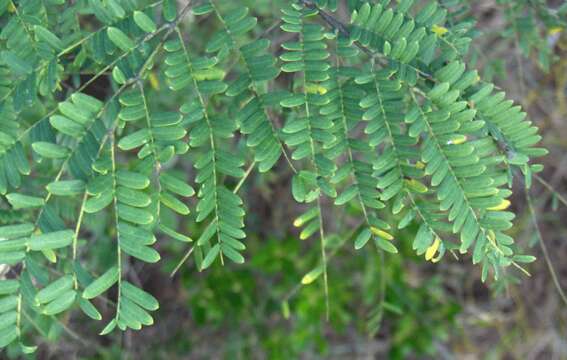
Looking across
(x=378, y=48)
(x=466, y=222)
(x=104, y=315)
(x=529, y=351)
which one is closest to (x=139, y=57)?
(x=378, y=48)

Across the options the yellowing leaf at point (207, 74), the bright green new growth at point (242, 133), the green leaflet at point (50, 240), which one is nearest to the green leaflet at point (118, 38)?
the bright green new growth at point (242, 133)

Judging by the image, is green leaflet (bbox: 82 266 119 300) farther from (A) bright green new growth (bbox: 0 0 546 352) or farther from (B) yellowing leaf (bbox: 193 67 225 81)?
(B) yellowing leaf (bbox: 193 67 225 81)

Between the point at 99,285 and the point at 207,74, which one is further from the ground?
the point at 207,74

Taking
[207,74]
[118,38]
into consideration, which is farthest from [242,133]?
[118,38]

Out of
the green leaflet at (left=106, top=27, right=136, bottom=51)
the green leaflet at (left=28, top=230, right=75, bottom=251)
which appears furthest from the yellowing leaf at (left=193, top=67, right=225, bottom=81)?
the green leaflet at (left=28, top=230, right=75, bottom=251)

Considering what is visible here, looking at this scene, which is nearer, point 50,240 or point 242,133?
point 50,240

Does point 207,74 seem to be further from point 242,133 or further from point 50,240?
point 50,240

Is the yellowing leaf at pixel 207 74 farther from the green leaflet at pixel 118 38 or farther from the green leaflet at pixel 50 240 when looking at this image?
the green leaflet at pixel 50 240

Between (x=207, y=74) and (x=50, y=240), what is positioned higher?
(x=207, y=74)

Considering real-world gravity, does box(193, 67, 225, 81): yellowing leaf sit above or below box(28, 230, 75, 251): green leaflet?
above

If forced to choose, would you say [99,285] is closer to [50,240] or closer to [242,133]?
[50,240]

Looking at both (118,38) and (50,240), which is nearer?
(50,240)
